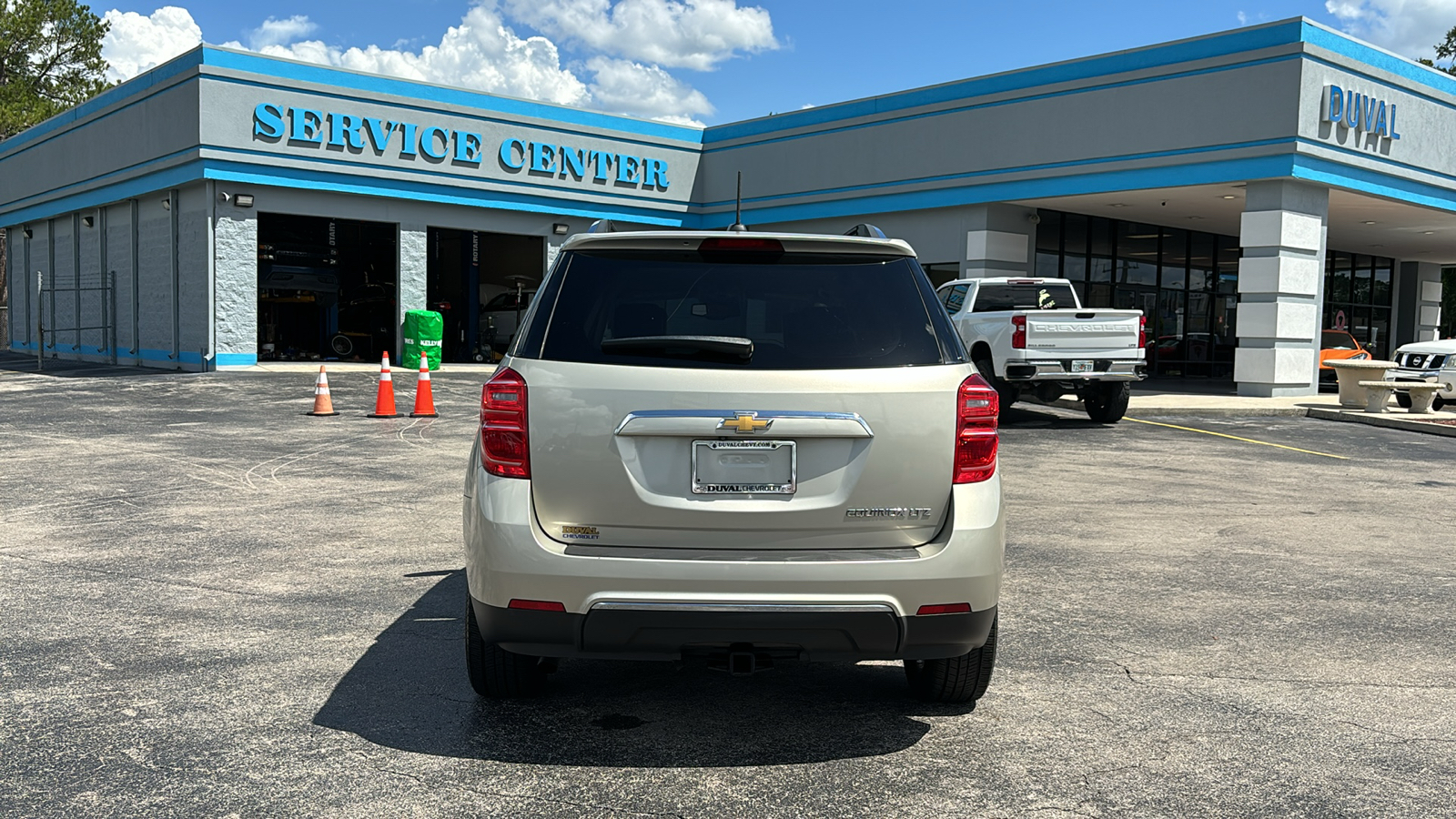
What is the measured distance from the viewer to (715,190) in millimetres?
31953

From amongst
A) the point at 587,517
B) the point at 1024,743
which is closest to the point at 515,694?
the point at 587,517

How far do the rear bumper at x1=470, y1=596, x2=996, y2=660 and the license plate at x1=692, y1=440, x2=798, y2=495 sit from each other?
1.23ft

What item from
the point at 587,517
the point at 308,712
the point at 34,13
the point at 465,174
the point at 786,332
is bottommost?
the point at 308,712

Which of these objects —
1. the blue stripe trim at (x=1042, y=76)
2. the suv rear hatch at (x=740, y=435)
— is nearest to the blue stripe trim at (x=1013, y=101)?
the blue stripe trim at (x=1042, y=76)

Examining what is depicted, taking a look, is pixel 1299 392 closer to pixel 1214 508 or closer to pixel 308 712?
pixel 1214 508

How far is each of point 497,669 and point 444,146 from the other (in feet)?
81.4

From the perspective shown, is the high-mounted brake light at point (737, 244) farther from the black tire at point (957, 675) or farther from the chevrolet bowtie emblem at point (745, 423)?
the black tire at point (957, 675)

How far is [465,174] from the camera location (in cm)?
2797

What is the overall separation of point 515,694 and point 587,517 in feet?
3.34

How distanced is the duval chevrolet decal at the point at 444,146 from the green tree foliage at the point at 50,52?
88.9 ft

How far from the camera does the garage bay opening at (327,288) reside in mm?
31250

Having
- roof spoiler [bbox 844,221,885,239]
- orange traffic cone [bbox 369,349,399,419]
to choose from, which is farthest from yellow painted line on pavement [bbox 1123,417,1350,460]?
Answer: roof spoiler [bbox 844,221,885,239]

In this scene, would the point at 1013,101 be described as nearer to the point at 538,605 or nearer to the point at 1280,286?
the point at 1280,286

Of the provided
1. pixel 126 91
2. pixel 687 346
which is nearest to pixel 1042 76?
pixel 126 91
